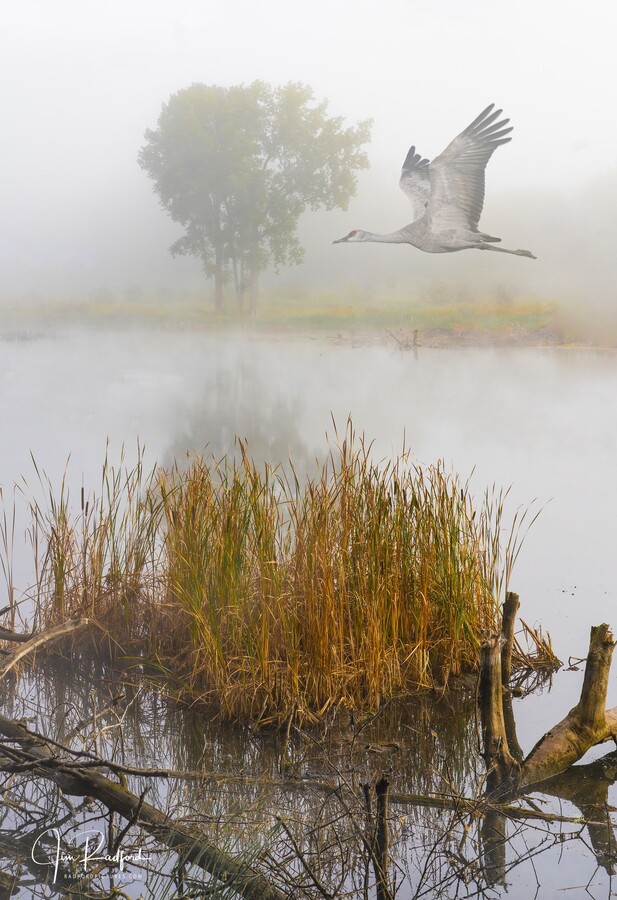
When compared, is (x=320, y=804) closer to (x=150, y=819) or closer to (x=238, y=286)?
(x=150, y=819)

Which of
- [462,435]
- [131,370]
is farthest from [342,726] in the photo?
[131,370]

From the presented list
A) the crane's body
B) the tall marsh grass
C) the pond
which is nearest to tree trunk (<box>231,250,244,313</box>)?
the pond

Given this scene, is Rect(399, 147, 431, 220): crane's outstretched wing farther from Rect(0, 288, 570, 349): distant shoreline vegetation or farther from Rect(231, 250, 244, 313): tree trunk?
Rect(231, 250, 244, 313): tree trunk

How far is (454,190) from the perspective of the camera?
4.50 m

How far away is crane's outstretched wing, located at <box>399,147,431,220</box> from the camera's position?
181 inches

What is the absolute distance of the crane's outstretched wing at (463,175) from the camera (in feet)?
14.8

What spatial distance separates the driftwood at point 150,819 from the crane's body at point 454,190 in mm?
3295

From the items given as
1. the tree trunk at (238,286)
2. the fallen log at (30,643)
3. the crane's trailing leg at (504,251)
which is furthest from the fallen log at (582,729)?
the tree trunk at (238,286)

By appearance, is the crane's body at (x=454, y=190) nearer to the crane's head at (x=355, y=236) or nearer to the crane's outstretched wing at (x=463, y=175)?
the crane's outstretched wing at (x=463, y=175)

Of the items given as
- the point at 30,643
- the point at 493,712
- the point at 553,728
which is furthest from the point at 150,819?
the point at 553,728

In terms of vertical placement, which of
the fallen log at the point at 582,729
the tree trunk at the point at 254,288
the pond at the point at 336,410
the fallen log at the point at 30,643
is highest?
the tree trunk at the point at 254,288

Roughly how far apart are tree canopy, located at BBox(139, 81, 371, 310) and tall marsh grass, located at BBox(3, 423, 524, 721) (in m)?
2.06

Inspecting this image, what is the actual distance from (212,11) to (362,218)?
1.21m

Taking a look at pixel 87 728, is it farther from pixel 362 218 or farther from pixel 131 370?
pixel 362 218
